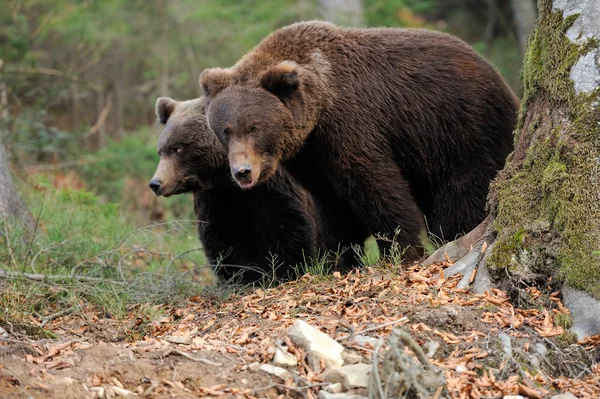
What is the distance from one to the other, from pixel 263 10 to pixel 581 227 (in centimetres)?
1292

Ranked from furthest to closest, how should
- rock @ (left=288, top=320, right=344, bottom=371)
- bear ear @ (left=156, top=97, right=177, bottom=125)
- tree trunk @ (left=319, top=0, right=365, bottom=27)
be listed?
tree trunk @ (left=319, top=0, right=365, bottom=27), bear ear @ (left=156, top=97, right=177, bottom=125), rock @ (left=288, top=320, right=344, bottom=371)

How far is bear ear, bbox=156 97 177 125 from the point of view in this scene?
9062mm

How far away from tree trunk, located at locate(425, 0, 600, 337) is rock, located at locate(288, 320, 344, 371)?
141 centimetres

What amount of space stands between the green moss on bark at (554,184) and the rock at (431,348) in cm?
96

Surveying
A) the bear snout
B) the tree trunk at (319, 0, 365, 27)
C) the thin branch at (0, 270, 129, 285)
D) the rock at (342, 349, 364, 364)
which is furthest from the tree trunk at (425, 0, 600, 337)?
the tree trunk at (319, 0, 365, 27)

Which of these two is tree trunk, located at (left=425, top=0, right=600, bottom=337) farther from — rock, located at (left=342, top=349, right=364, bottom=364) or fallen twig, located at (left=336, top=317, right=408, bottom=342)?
rock, located at (left=342, top=349, right=364, bottom=364)

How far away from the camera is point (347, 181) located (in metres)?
7.12

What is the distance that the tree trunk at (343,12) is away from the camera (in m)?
16.0

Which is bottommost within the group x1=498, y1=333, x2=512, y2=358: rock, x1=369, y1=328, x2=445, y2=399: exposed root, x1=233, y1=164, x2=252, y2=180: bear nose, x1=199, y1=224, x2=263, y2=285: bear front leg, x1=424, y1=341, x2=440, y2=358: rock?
x1=199, y1=224, x2=263, y2=285: bear front leg

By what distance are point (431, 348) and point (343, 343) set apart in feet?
1.73

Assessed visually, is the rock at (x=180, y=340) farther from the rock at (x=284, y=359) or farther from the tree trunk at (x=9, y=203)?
the tree trunk at (x=9, y=203)

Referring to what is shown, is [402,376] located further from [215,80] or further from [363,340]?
[215,80]

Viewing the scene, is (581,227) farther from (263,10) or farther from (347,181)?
(263,10)

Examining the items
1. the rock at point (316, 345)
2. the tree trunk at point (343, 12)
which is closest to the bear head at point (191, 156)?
the rock at point (316, 345)
